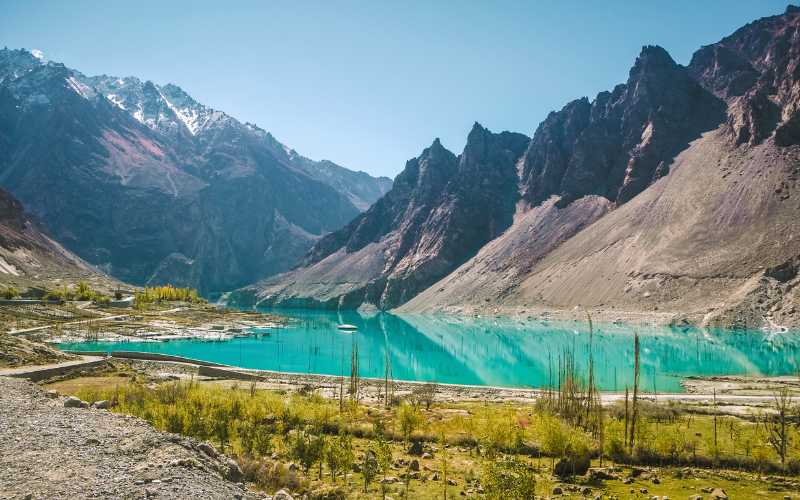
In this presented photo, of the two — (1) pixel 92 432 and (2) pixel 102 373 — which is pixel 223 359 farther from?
(1) pixel 92 432

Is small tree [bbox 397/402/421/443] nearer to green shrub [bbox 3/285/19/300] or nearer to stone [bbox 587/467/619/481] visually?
stone [bbox 587/467/619/481]

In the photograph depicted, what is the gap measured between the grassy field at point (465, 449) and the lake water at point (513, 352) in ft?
87.6

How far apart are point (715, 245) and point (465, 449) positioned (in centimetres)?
14514

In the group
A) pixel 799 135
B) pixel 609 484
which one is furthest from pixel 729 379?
pixel 799 135

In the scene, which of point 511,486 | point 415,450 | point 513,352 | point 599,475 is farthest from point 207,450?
point 513,352

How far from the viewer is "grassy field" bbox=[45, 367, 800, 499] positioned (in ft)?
75.2

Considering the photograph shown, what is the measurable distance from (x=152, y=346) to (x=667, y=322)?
112 metres

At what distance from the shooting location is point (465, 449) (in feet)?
104

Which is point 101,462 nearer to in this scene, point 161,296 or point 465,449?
point 465,449

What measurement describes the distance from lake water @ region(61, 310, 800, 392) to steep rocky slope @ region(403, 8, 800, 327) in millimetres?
13837

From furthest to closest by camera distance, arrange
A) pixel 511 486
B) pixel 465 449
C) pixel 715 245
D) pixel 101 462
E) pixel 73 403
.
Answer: pixel 715 245 → pixel 465 449 → pixel 73 403 → pixel 511 486 → pixel 101 462

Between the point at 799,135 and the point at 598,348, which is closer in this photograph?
the point at 598,348

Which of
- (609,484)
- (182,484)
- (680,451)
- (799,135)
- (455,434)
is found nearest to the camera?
(182,484)

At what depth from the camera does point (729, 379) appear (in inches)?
2783
